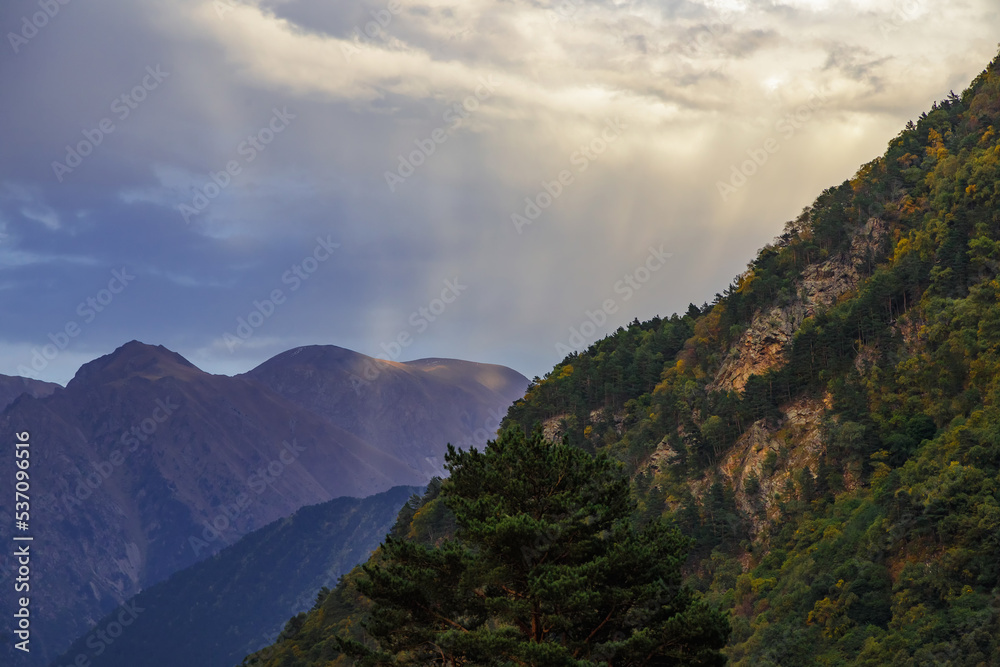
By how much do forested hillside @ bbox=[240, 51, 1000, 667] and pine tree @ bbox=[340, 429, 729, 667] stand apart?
21.5m

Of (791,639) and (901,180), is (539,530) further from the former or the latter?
(901,180)

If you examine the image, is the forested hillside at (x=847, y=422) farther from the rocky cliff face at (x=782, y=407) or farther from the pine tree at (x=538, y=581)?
the pine tree at (x=538, y=581)

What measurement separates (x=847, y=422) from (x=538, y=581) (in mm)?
72590

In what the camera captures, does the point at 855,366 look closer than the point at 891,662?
No

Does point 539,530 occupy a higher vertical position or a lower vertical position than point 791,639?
higher

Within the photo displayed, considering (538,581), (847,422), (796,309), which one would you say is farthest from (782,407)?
(538,581)

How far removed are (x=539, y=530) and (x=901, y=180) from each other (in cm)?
11018

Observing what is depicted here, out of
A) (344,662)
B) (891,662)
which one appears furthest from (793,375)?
(344,662)

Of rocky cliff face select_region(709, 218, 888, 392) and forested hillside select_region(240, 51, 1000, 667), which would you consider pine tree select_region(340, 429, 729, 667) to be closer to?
forested hillside select_region(240, 51, 1000, 667)

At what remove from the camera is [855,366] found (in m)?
112

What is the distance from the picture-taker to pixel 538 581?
37.8 metres

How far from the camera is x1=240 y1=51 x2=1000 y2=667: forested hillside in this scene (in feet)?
265

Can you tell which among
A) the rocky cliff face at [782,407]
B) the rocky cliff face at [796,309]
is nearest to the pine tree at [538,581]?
the rocky cliff face at [782,407]

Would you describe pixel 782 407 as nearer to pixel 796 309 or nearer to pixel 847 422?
pixel 847 422
